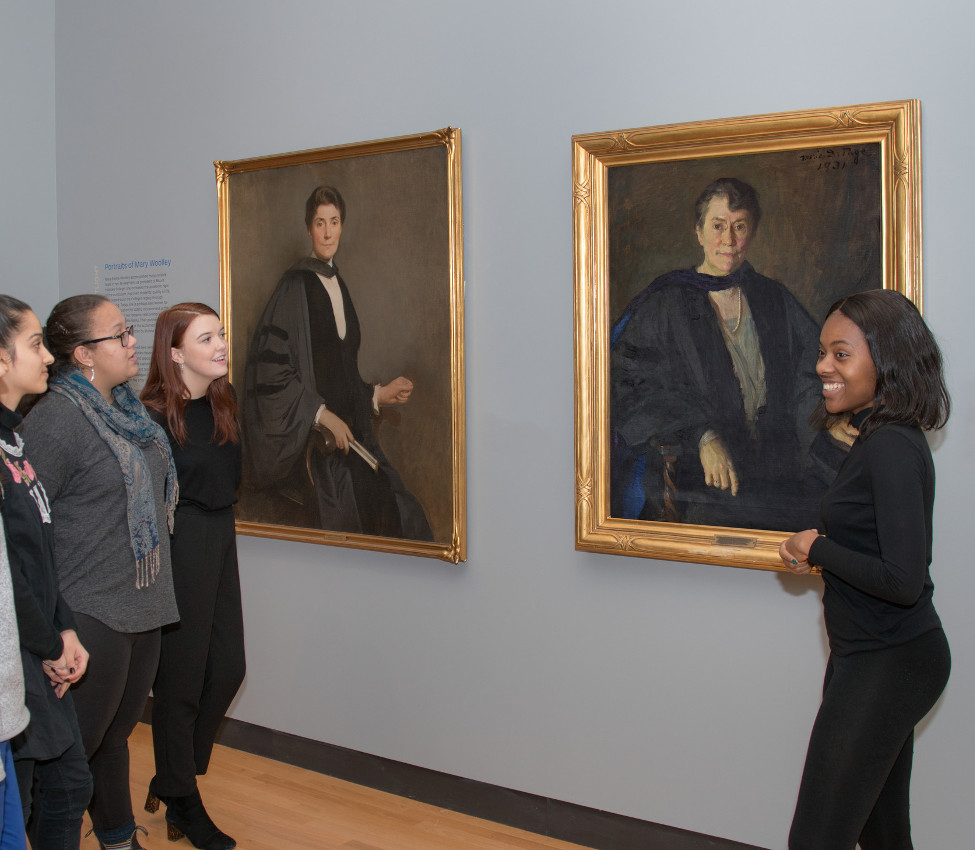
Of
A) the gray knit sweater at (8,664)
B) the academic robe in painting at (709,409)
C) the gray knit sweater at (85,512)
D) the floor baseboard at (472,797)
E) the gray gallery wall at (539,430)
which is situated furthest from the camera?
the floor baseboard at (472,797)

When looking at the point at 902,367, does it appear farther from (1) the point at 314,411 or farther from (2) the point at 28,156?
(2) the point at 28,156

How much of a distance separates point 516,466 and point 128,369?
1436 millimetres

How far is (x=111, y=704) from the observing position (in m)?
2.91

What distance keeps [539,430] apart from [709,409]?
0.67 m

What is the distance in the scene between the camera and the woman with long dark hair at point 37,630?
7.62 ft

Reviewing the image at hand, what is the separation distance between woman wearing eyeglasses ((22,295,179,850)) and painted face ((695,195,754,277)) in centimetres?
196

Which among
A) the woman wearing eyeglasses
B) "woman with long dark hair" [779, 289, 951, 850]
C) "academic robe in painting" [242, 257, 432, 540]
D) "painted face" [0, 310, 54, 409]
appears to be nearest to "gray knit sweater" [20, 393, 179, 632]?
the woman wearing eyeglasses

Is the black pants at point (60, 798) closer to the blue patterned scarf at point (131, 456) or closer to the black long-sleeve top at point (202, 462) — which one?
the blue patterned scarf at point (131, 456)

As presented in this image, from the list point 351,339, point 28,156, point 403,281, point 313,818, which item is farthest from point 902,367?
point 28,156

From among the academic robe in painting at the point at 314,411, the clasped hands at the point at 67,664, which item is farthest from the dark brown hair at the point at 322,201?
the clasped hands at the point at 67,664

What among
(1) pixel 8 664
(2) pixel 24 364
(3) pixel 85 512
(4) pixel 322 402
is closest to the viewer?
(1) pixel 8 664

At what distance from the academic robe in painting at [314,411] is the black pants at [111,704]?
42.5 inches

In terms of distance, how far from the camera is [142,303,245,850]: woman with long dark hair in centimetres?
342

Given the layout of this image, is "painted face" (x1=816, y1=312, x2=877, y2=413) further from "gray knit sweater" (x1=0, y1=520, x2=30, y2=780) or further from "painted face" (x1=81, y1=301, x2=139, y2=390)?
"painted face" (x1=81, y1=301, x2=139, y2=390)
